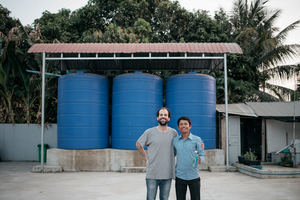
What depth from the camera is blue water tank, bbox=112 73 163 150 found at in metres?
8.69

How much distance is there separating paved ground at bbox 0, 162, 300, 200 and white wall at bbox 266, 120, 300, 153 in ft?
8.45

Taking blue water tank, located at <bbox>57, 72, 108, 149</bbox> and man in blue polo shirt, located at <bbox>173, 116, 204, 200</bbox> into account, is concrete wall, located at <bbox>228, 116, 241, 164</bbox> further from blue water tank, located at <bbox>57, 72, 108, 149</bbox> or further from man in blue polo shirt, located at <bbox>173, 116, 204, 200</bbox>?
man in blue polo shirt, located at <bbox>173, 116, 204, 200</bbox>

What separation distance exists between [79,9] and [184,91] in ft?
38.1

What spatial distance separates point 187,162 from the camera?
3.15m

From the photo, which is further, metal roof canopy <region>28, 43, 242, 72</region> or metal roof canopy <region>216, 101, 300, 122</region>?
metal roof canopy <region>216, 101, 300, 122</region>

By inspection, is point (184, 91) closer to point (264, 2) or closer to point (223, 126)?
point (223, 126)

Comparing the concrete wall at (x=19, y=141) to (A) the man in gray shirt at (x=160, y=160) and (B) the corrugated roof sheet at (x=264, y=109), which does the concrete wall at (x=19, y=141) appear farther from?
(A) the man in gray shirt at (x=160, y=160)

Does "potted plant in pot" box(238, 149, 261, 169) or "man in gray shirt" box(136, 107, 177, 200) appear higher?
"man in gray shirt" box(136, 107, 177, 200)

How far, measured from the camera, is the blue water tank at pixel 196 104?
884cm

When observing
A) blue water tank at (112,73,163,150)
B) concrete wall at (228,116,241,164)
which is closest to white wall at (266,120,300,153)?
concrete wall at (228,116,241,164)

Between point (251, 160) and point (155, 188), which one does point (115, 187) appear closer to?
point (155, 188)

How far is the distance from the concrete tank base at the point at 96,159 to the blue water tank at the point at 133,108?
290 mm

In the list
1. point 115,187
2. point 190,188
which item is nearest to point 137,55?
point 115,187

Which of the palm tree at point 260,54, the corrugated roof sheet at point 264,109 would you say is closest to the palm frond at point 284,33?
the palm tree at point 260,54
